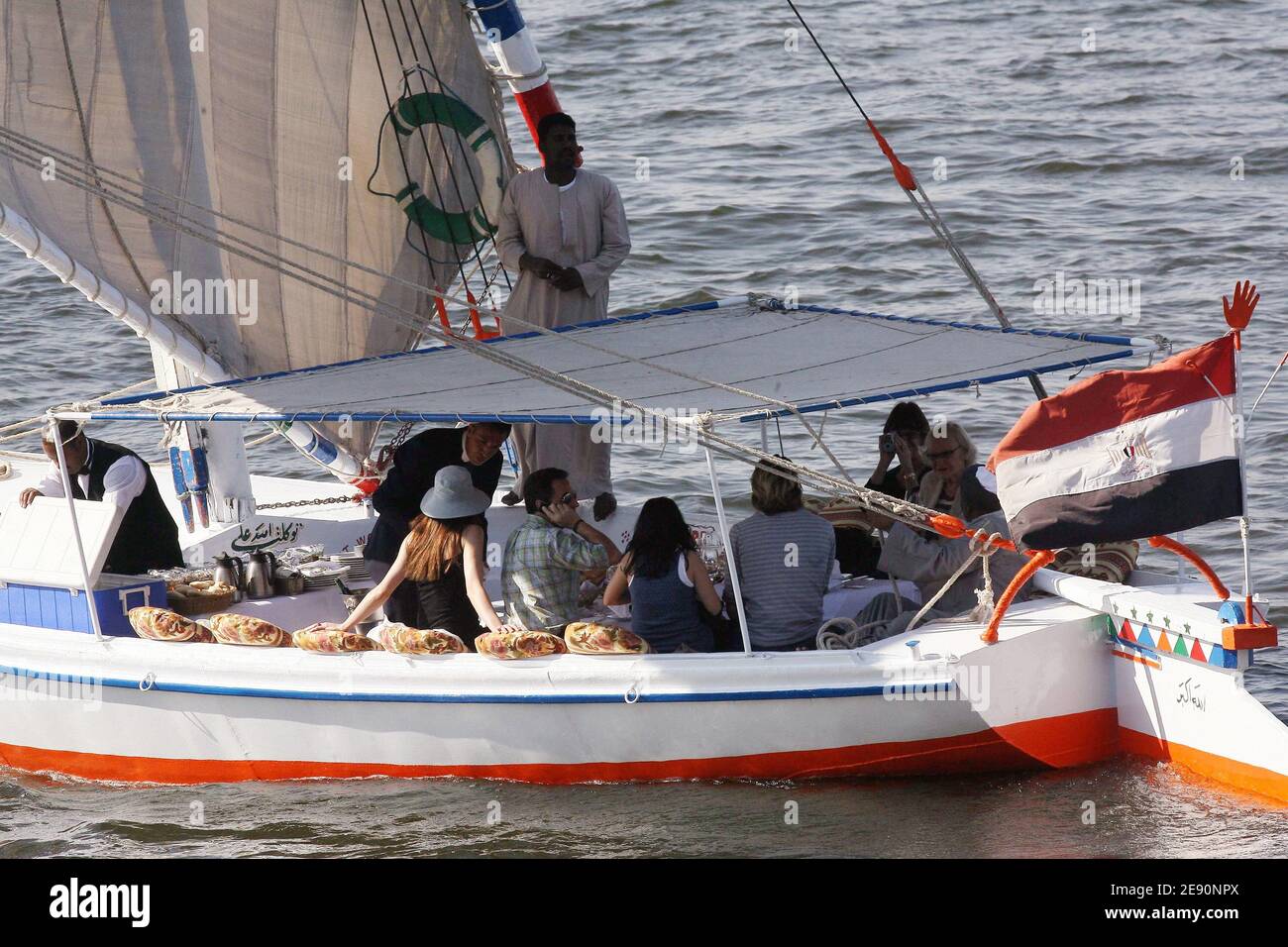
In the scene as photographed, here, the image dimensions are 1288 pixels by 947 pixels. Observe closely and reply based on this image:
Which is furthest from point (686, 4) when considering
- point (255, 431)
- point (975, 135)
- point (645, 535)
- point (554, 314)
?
point (645, 535)

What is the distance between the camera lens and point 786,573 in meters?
8.16

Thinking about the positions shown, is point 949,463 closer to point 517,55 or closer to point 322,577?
point 322,577

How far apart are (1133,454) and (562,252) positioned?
3.88 meters

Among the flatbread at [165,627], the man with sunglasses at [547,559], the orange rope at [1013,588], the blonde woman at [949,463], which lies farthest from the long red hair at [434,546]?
the orange rope at [1013,588]

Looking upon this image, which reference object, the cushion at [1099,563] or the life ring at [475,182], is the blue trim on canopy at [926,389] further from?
the life ring at [475,182]

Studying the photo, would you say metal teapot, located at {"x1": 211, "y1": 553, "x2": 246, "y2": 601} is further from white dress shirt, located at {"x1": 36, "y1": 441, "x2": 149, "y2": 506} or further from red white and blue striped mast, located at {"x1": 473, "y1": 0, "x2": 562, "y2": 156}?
red white and blue striped mast, located at {"x1": 473, "y1": 0, "x2": 562, "y2": 156}

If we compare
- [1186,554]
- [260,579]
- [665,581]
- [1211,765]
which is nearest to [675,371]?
[665,581]

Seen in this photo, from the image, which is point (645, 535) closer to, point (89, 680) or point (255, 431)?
point (89, 680)

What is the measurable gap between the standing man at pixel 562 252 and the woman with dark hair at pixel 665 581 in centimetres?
183

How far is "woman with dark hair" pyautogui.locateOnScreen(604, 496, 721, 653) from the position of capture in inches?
320

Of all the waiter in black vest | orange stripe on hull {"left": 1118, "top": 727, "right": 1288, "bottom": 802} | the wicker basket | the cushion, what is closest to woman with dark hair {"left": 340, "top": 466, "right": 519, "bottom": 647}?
the wicker basket

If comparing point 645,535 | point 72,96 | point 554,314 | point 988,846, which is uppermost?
point 72,96

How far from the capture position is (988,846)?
25.2ft

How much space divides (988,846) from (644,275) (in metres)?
10.9
